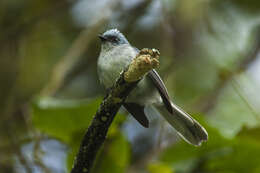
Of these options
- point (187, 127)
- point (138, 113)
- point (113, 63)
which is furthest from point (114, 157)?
point (113, 63)

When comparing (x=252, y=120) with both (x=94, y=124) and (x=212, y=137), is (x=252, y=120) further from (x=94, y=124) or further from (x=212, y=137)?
(x=94, y=124)

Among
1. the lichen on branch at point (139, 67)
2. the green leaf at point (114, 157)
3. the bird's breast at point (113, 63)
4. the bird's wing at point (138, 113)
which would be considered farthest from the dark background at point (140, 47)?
the lichen on branch at point (139, 67)

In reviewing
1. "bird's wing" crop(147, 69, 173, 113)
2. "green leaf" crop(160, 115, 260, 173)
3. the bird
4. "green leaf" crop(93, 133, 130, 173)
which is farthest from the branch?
"green leaf" crop(160, 115, 260, 173)

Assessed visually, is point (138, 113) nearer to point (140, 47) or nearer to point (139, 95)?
point (139, 95)

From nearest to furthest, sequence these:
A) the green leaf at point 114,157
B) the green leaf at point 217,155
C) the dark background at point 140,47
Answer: the green leaf at point 114,157, the green leaf at point 217,155, the dark background at point 140,47

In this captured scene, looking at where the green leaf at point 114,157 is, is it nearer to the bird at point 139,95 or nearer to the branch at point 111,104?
the bird at point 139,95

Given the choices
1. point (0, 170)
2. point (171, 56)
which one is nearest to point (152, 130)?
point (171, 56)

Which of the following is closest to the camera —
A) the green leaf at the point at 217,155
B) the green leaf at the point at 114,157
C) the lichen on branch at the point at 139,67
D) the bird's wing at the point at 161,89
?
the lichen on branch at the point at 139,67
